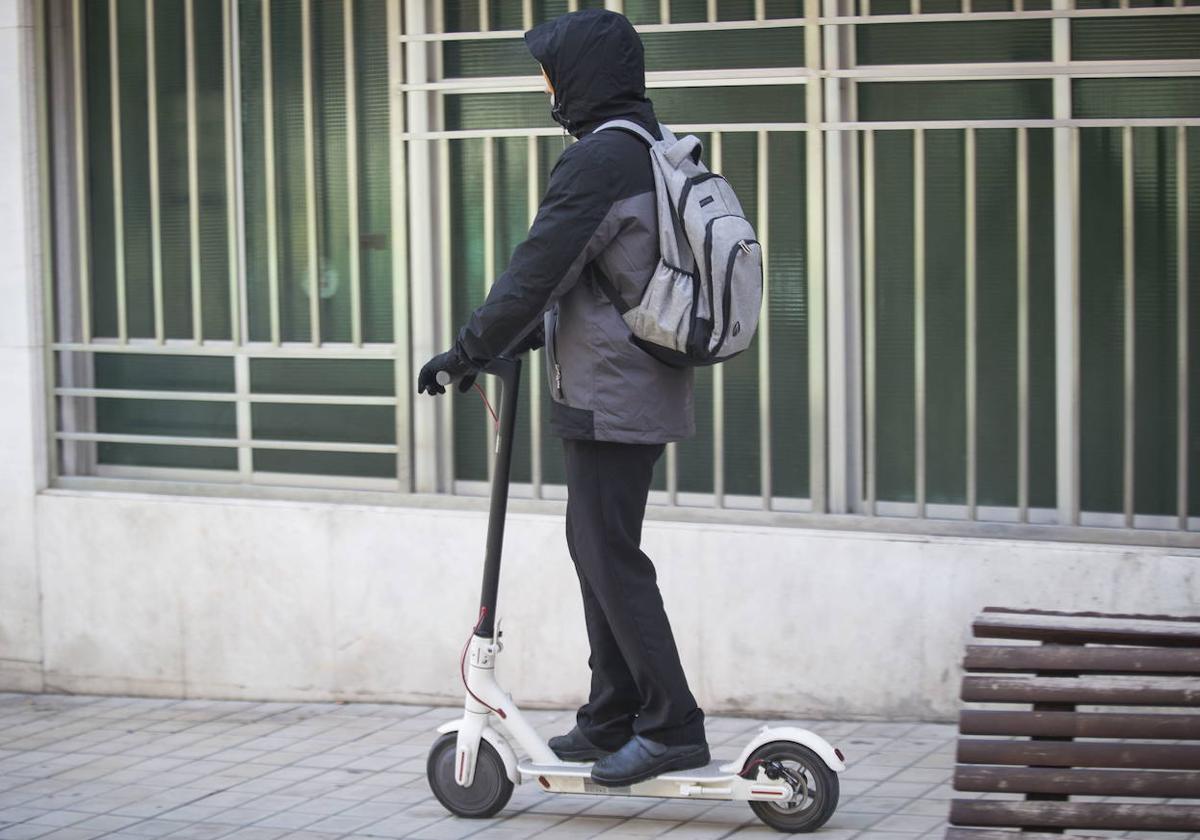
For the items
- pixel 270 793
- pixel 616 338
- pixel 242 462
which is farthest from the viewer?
pixel 242 462

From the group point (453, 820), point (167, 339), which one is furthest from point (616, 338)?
point (167, 339)

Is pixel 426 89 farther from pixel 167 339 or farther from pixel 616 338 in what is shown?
pixel 616 338

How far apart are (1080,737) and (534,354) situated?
139 inches

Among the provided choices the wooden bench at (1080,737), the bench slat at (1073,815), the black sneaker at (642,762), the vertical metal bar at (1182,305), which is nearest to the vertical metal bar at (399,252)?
the black sneaker at (642,762)

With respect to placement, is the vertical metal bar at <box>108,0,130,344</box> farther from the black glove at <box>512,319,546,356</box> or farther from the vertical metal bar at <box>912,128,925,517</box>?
the vertical metal bar at <box>912,128,925,517</box>

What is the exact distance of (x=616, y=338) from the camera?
4.80m

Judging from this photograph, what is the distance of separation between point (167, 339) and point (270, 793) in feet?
7.65

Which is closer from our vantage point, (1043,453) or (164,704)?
(1043,453)

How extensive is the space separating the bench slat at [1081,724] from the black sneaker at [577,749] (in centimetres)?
170

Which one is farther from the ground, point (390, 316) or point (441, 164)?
point (441, 164)

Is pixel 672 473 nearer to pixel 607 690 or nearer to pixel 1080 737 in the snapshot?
pixel 607 690

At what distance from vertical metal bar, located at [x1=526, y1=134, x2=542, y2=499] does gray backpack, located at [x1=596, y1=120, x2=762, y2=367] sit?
1933mm

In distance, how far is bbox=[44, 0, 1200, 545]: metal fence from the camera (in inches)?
236

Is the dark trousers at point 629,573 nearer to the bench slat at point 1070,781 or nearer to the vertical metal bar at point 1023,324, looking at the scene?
the bench slat at point 1070,781
